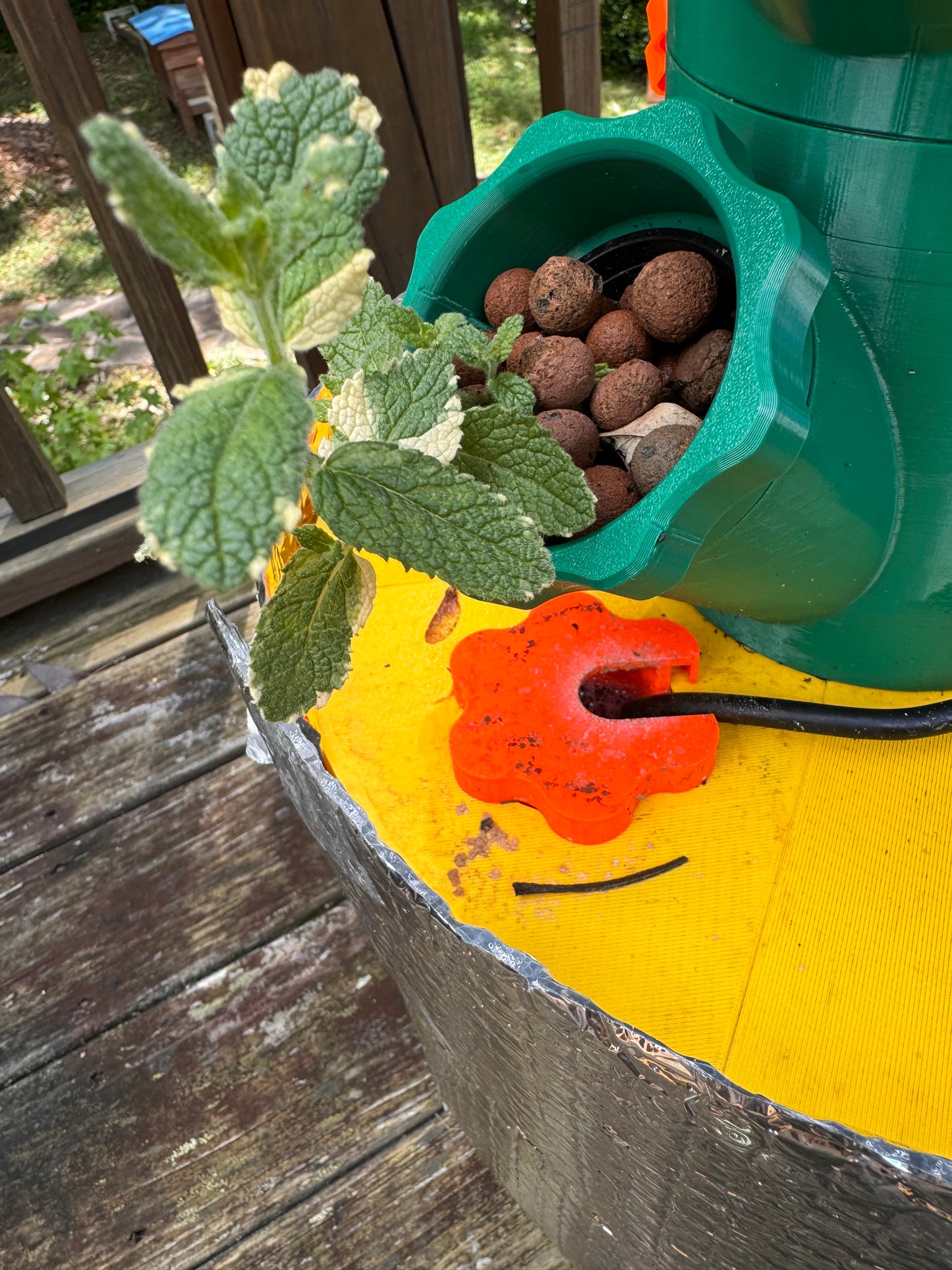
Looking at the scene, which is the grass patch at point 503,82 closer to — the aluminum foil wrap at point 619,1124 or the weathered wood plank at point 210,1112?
the weathered wood plank at point 210,1112

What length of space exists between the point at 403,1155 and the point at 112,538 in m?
0.85

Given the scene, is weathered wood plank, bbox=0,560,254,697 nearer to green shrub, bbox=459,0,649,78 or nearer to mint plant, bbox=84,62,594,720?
mint plant, bbox=84,62,594,720

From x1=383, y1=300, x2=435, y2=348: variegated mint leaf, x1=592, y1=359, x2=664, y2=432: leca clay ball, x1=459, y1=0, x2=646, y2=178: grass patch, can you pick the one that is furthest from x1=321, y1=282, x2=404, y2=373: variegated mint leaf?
x1=459, y1=0, x2=646, y2=178: grass patch

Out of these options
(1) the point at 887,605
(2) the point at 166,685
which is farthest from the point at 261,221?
(2) the point at 166,685

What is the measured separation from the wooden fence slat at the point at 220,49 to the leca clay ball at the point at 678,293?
26.0 inches

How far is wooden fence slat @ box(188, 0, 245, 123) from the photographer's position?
1.00 metres

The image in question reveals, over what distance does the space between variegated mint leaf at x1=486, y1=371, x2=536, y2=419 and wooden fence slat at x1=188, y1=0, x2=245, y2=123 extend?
670mm

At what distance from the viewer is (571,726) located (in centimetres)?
64

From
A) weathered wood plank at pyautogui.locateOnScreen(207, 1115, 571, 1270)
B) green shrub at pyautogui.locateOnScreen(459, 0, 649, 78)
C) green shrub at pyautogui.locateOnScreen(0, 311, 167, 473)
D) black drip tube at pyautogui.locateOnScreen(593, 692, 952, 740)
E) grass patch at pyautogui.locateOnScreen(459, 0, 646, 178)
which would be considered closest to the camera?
black drip tube at pyautogui.locateOnScreen(593, 692, 952, 740)

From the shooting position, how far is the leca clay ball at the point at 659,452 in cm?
52

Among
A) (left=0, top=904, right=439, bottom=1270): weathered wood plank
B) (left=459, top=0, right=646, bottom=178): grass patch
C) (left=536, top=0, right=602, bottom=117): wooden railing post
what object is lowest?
(left=0, top=904, right=439, bottom=1270): weathered wood plank

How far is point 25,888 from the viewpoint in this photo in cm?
108

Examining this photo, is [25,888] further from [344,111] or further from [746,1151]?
[344,111]

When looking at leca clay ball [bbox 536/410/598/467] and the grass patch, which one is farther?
the grass patch
